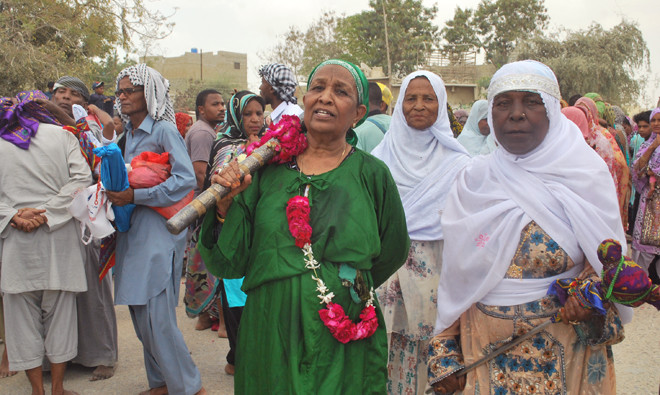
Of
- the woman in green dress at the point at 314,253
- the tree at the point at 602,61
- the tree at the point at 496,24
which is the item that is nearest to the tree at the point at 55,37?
the woman in green dress at the point at 314,253

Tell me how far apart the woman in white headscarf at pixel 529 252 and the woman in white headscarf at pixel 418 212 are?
101cm

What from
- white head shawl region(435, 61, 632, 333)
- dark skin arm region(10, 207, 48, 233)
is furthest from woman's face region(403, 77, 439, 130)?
dark skin arm region(10, 207, 48, 233)

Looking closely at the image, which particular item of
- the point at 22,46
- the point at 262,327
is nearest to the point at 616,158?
the point at 262,327

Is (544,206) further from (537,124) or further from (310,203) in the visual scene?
(310,203)

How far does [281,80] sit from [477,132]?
2616 millimetres

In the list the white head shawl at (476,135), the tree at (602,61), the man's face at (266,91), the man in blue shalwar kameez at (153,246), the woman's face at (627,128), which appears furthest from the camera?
the tree at (602,61)

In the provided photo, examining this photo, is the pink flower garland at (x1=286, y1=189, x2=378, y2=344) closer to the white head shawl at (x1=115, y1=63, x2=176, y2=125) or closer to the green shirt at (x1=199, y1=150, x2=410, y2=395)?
the green shirt at (x1=199, y1=150, x2=410, y2=395)

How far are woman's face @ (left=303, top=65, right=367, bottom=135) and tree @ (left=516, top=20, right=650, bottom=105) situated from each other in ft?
116

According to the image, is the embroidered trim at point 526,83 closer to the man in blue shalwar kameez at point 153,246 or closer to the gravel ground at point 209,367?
the man in blue shalwar kameez at point 153,246

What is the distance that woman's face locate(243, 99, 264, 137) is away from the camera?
5008mm

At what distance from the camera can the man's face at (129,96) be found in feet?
13.3

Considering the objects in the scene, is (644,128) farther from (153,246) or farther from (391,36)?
(391,36)

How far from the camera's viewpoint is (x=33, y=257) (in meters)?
4.03

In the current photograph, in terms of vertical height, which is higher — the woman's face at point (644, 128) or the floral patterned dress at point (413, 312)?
the woman's face at point (644, 128)
